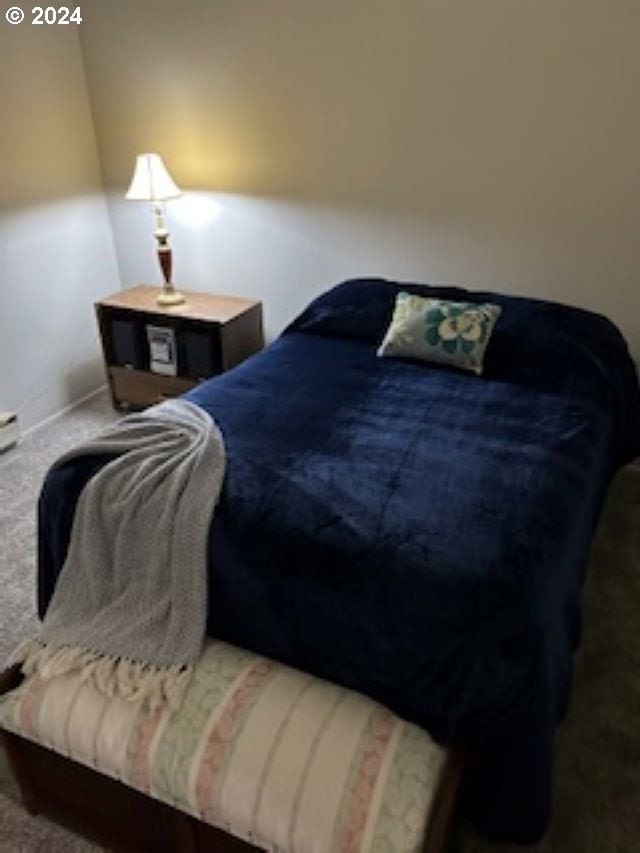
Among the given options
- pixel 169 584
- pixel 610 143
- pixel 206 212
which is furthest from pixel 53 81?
pixel 169 584

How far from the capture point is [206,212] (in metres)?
3.20

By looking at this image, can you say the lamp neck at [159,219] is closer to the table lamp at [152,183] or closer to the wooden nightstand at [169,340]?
the table lamp at [152,183]

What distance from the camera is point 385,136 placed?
2.68 m

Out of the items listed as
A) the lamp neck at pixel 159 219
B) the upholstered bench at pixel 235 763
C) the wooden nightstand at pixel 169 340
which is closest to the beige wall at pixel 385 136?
the lamp neck at pixel 159 219

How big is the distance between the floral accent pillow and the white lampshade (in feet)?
4.18

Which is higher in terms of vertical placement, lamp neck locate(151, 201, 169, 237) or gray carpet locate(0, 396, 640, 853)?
lamp neck locate(151, 201, 169, 237)

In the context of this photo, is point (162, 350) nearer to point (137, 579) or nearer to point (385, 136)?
point (385, 136)

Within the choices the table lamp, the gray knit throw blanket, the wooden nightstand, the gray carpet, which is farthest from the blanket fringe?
the table lamp

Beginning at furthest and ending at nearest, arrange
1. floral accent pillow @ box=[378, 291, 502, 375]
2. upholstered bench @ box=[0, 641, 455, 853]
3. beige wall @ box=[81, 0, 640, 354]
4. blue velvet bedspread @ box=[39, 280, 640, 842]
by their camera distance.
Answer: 1. beige wall @ box=[81, 0, 640, 354]
2. floral accent pillow @ box=[378, 291, 502, 375]
3. blue velvet bedspread @ box=[39, 280, 640, 842]
4. upholstered bench @ box=[0, 641, 455, 853]

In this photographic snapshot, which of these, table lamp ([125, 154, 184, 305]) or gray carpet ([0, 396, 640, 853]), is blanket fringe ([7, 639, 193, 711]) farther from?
table lamp ([125, 154, 184, 305])

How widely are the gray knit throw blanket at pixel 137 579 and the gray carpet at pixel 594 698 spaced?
40 centimetres

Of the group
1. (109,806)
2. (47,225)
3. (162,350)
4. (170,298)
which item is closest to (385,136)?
(170,298)

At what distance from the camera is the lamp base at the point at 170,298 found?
3.09 meters

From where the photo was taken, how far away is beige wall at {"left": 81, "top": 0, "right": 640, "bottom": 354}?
7.70ft
